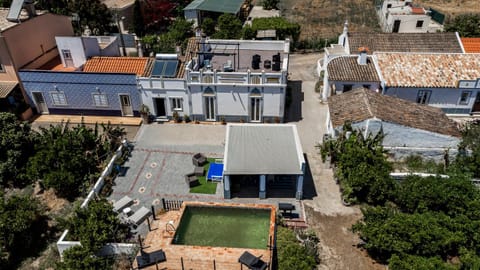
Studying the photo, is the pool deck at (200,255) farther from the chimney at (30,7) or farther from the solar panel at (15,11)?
the chimney at (30,7)

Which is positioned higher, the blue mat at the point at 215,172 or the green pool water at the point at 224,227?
the green pool water at the point at 224,227

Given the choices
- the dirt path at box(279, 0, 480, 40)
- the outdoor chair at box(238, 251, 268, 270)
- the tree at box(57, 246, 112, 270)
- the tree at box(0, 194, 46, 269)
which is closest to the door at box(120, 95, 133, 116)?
the tree at box(0, 194, 46, 269)

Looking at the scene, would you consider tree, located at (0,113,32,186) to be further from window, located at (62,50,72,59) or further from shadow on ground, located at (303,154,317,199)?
shadow on ground, located at (303,154,317,199)

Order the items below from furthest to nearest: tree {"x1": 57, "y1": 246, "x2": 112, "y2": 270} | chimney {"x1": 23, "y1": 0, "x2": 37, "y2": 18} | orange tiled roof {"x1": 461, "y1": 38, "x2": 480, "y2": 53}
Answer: orange tiled roof {"x1": 461, "y1": 38, "x2": 480, "y2": 53}
chimney {"x1": 23, "y1": 0, "x2": 37, "y2": 18}
tree {"x1": 57, "y1": 246, "x2": 112, "y2": 270}

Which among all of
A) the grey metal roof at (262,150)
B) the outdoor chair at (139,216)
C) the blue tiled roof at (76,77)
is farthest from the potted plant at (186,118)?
the outdoor chair at (139,216)

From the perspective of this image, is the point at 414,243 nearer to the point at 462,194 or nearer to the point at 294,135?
the point at 462,194

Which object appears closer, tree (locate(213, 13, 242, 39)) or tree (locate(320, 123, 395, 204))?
tree (locate(320, 123, 395, 204))
